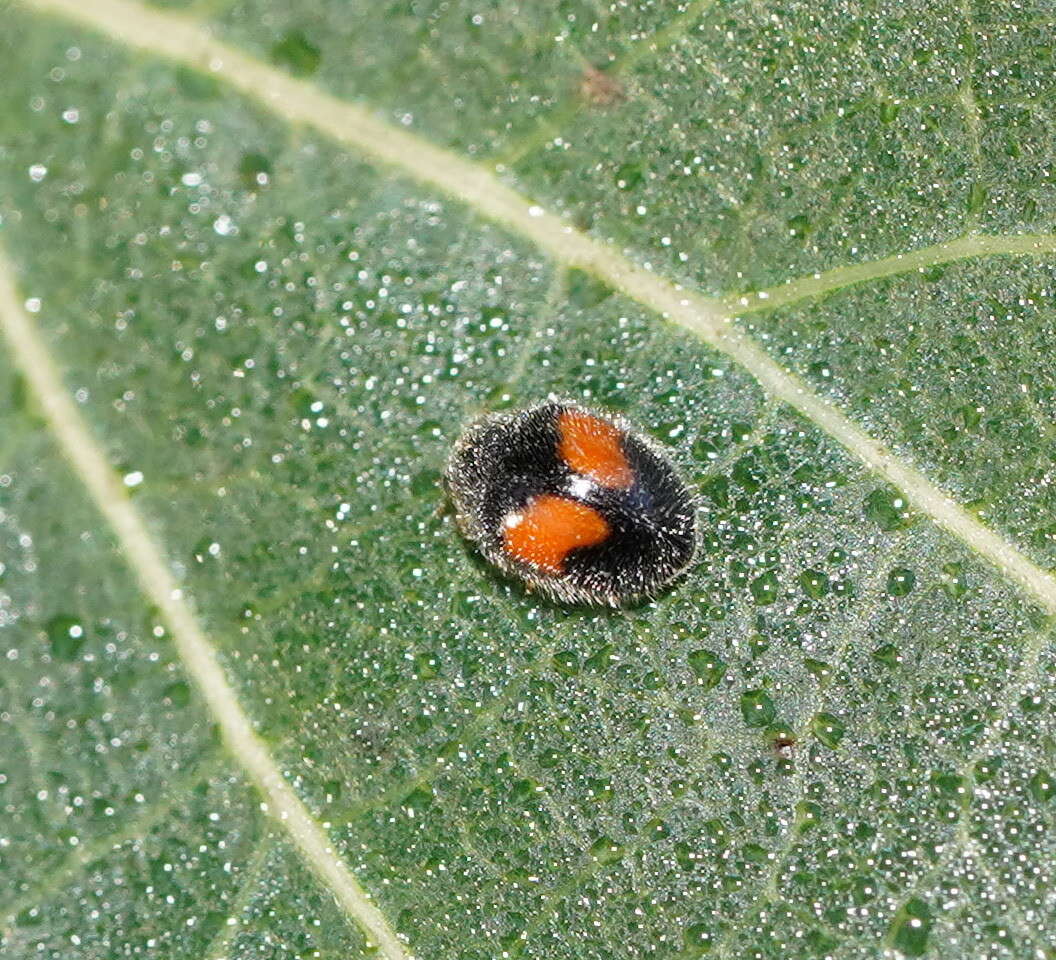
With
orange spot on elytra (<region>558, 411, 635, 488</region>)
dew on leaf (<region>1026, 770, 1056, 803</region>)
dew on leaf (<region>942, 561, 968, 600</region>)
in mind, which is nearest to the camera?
dew on leaf (<region>1026, 770, 1056, 803</region>)

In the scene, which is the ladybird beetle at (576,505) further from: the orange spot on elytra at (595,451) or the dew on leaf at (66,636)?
the dew on leaf at (66,636)

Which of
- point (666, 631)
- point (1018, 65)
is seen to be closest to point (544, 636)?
point (666, 631)

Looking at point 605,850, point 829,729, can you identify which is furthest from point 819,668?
point 605,850

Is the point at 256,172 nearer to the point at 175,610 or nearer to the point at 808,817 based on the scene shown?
the point at 175,610

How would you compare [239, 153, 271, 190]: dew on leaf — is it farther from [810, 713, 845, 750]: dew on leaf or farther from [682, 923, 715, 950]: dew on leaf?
[682, 923, 715, 950]: dew on leaf

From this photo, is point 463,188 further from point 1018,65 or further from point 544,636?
point 1018,65

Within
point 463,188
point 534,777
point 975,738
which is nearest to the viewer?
point 975,738

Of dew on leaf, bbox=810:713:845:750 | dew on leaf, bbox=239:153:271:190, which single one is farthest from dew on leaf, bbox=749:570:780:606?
dew on leaf, bbox=239:153:271:190
